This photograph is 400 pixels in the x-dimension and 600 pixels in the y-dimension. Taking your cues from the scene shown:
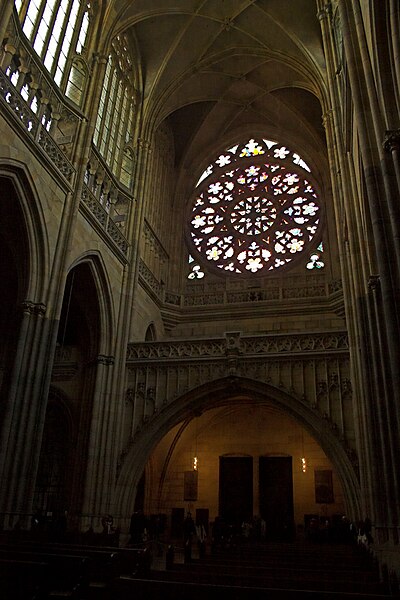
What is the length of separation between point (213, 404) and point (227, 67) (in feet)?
40.5

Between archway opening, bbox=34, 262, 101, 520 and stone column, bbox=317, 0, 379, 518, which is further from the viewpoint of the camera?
archway opening, bbox=34, 262, 101, 520

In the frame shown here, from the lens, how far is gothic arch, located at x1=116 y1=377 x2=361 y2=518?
12.1 meters

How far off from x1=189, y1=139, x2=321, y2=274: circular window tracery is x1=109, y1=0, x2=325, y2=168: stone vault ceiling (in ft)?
3.23

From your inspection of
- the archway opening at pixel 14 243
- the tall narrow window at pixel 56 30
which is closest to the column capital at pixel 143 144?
the tall narrow window at pixel 56 30

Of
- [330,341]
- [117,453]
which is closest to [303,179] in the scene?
[330,341]

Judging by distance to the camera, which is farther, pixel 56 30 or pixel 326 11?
pixel 326 11

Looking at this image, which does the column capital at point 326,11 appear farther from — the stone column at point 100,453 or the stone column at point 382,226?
the stone column at point 100,453

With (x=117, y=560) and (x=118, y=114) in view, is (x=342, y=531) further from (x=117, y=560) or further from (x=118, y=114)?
(x=118, y=114)

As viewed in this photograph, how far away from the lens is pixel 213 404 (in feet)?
47.4

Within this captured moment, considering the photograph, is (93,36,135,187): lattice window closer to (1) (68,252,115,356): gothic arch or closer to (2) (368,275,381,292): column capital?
(1) (68,252,115,356): gothic arch

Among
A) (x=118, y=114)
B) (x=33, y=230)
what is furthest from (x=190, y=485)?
(x=118, y=114)

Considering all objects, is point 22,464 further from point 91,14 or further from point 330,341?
point 91,14

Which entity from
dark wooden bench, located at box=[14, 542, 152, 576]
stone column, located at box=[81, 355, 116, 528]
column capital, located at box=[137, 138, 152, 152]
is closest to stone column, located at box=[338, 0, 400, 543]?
dark wooden bench, located at box=[14, 542, 152, 576]

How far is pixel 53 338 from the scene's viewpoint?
11016mm
